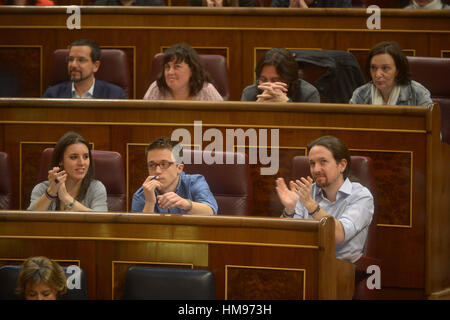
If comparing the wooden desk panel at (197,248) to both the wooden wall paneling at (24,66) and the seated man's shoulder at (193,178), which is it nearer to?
the seated man's shoulder at (193,178)

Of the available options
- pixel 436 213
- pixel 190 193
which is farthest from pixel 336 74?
pixel 190 193

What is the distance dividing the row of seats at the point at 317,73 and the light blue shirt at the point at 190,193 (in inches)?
18.0

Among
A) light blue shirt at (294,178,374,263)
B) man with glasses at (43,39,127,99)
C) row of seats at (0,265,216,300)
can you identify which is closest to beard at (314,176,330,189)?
light blue shirt at (294,178,374,263)

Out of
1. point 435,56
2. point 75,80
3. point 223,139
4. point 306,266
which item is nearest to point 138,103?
point 223,139

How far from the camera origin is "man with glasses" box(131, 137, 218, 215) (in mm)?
1258

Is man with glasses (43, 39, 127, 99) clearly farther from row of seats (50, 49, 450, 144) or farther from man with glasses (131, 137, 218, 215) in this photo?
man with glasses (131, 137, 218, 215)

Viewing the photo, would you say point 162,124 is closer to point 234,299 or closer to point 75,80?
point 75,80

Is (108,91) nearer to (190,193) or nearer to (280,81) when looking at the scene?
(280,81)

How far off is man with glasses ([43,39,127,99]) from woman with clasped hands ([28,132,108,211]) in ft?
1.24

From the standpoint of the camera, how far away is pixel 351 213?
119cm

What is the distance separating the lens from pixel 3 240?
112 centimetres

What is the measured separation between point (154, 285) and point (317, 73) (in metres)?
0.81

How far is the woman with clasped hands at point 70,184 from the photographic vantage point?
1.30 m

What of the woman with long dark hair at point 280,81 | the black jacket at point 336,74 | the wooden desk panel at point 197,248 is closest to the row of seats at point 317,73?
the black jacket at point 336,74
